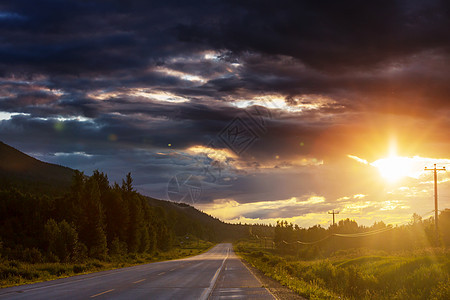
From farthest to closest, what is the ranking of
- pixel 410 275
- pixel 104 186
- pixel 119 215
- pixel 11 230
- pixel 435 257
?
1. pixel 104 186
2. pixel 119 215
3. pixel 11 230
4. pixel 435 257
5. pixel 410 275

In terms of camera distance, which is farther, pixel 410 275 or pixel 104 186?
pixel 104 186

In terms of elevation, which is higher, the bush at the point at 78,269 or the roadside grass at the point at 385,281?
the roadside grass at the point at 385,281

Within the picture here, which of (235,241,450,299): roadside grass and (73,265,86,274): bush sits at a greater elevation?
(235,241,450,299): roadside grass

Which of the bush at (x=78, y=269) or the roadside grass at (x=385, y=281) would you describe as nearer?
the roadside grass at (x=385, y=281)

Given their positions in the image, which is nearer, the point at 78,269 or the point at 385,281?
the point at 385,281

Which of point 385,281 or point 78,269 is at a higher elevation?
point 385,281

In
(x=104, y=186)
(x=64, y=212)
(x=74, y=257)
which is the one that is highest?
(x=104, y=186)

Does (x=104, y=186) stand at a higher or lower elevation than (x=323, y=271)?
higher

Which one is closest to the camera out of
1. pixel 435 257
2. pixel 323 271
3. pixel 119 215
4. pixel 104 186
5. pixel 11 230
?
pixel 435 257

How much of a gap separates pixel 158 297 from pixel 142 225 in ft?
258

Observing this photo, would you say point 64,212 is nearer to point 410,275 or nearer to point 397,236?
point 410,275

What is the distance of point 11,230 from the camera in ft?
216

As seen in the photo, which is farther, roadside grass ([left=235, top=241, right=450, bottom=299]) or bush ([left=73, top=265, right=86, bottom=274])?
bush ([left=73, top=265, right=86, bottom=274])

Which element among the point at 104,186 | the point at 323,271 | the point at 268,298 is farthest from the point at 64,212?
the point at 268,298
